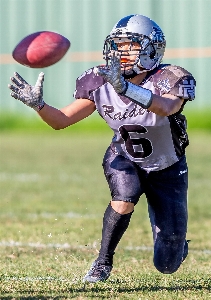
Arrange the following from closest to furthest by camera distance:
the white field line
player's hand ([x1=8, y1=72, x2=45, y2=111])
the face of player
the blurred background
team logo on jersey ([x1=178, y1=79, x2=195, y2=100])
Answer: player's hand ([x1=8, y1=72, x2=45, y2=111]) < team logo on jersey ([x1=178, y1=79, x2=195, y2=100]) < the face of player < the white field line < the blurred background

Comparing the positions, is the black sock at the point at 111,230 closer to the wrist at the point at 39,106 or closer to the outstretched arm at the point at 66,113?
the outstretched arm at the point at 66,113

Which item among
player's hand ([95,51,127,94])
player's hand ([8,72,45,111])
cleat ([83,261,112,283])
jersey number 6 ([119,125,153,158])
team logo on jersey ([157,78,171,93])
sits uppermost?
player's hand ([95,51,127,94])

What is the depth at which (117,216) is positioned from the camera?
396 cm

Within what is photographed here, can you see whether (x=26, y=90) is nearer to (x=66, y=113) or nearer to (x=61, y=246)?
(x=66, y=113)

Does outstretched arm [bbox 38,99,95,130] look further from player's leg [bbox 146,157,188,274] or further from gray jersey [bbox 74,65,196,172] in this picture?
player's leg [bbox 146,157,188,274]

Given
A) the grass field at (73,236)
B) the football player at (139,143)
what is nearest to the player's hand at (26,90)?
the football player at (139,143)

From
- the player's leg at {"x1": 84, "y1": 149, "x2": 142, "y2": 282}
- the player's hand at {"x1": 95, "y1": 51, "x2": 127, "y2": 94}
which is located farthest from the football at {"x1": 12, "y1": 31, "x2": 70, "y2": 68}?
the player's hand at {"x1": 95, "y1": 51, "x2": 127, "y2": 94}

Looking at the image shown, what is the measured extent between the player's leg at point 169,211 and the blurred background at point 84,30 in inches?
414

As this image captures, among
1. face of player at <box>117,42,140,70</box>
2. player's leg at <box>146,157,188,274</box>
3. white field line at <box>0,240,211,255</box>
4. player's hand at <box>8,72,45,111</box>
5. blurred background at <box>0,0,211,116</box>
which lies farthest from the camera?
blurred background at <box>0,0,211,116</box>

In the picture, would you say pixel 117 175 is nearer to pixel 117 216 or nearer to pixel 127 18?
pixel 117 216

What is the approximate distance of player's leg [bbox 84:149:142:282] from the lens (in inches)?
155

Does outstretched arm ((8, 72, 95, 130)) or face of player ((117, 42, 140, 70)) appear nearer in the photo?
outstretched arm ((8, 72, 95, 130))

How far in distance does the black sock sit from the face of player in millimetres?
702

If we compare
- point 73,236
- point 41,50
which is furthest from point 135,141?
point 73,236
